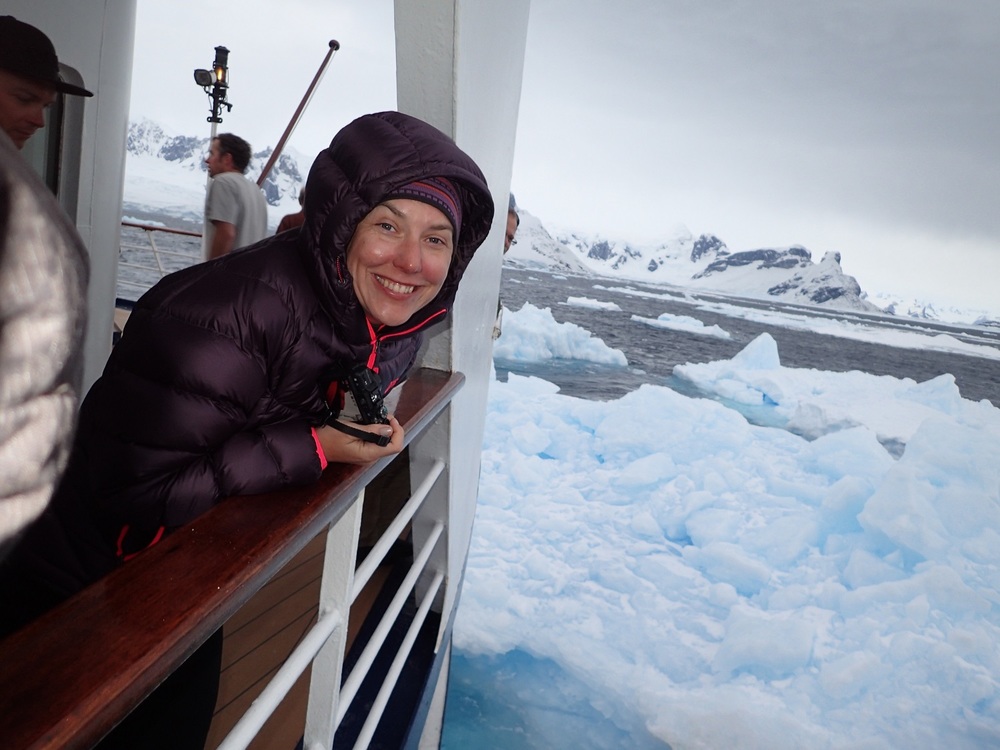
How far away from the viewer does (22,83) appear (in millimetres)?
1319

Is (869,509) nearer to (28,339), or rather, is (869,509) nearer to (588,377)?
(28,339)

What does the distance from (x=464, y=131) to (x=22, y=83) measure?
818mm

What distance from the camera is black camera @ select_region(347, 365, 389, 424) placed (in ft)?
2.64

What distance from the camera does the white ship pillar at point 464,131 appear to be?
125cm

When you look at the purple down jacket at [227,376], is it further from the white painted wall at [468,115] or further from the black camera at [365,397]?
the white painted wall at [468,115]

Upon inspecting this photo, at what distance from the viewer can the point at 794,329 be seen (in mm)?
45031

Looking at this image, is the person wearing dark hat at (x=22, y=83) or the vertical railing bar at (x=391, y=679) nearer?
the vertical railing bar at (x=391, y=679)

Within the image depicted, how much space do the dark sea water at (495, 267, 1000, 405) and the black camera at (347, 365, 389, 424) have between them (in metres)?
17.0

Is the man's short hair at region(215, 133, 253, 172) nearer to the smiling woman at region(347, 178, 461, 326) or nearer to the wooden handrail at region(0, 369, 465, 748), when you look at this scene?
the smiling woman at region(347, 178, 461, 326)

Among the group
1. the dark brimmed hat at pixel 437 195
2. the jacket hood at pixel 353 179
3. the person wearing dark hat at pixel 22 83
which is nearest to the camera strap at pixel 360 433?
the jacket hood at pixel 353 179

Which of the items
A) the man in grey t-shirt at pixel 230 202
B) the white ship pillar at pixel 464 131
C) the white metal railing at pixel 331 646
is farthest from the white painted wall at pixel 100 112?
the white metal railing at pixel 331 646

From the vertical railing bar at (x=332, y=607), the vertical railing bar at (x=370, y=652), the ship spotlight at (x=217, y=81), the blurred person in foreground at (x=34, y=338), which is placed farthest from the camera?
the ship spotlight at (x=217, y=81)

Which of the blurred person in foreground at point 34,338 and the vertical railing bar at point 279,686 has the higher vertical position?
the blurred person in foreground at point 34,338

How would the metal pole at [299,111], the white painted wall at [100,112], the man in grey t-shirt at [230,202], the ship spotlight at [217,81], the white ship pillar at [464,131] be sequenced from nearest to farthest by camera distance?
the white ship pillar at [464,131] → the white painted wall at [100,112] → the man in grey t-shirt at [230,202] → the metal pole at [299,111] → the ship spotlight at [217,81]
